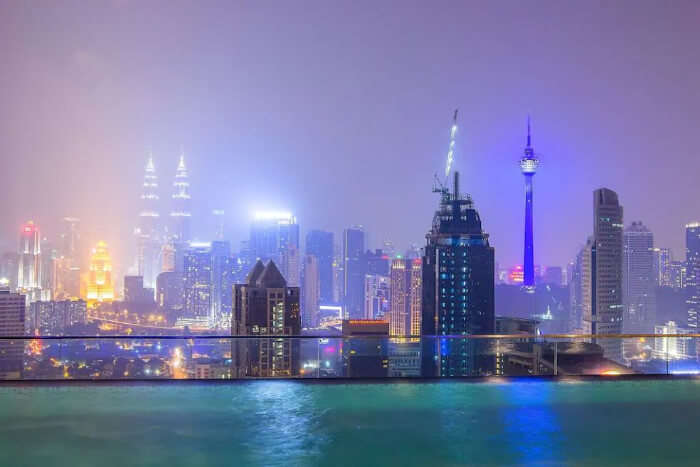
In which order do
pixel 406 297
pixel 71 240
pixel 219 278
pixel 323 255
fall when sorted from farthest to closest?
1. pixel 323 255
2. pixel 71 240
3. pixel 219 278
4. pixel 406 297

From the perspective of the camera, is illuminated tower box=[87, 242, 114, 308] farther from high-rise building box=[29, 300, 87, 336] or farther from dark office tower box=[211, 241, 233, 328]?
dark office tower box=[211, 241, 233, 328]

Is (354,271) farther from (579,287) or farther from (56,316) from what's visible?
(56,316)

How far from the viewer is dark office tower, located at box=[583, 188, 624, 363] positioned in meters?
58.2

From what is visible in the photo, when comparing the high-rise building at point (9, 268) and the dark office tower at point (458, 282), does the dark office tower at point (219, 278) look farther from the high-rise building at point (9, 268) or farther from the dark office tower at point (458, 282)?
the dark office tower at point (458, 282)

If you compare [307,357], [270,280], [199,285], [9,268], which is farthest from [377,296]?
[307,357]

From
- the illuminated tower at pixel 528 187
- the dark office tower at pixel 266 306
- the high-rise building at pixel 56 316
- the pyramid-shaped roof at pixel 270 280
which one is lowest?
the high-rise building at pixel 56 316

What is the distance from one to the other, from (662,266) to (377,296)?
2514 cm

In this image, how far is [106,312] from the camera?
152ft

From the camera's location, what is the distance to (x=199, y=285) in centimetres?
5809

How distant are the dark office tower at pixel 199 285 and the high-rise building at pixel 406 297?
13.3m

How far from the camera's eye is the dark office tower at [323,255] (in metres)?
58.7

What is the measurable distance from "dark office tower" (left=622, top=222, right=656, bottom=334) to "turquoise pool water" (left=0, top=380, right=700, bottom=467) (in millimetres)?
55321

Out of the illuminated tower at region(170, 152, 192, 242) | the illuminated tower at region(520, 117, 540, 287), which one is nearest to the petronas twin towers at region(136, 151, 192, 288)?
the illuminated tower at region(170, 152, 192, 242)

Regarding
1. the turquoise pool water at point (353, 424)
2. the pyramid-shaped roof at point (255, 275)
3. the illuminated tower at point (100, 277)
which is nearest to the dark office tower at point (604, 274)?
the pyramid-shaped roof at point (255, 275)
